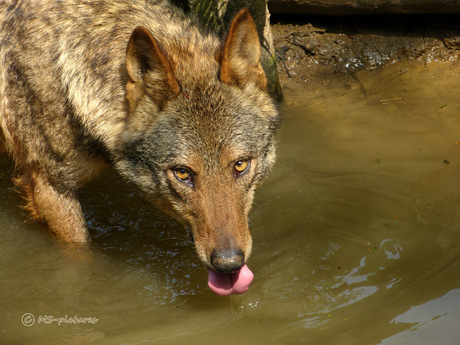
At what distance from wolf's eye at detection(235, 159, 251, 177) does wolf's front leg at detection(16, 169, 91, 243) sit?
5.40ft

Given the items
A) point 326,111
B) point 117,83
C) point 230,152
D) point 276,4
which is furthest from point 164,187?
point 276,4

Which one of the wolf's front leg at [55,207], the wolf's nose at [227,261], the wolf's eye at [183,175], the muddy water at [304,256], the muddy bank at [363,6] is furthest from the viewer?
the muddy bank at [363,6]

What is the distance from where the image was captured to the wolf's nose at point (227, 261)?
12.3 ft

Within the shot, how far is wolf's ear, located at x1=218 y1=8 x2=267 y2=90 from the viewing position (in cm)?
390

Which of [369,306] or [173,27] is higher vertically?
[173,27]

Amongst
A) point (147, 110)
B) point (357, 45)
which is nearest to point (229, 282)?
point (147, 110)

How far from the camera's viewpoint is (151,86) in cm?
400

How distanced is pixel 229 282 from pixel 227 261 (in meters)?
0.37

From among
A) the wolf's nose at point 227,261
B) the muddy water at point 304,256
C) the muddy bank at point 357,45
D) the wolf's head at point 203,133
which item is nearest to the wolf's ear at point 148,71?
the wolf's head at point 203,133

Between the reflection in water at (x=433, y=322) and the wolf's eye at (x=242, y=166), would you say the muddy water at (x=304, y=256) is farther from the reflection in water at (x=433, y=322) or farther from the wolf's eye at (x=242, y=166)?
the wolf's eye at (x=242, y=166)

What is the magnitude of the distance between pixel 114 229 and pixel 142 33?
256cm

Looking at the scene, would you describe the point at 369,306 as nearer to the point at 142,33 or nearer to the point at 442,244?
the point at 442,244

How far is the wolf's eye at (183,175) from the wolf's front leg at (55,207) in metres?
1.30

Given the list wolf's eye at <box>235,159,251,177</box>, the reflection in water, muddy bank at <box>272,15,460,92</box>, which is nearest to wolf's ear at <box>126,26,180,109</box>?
wolf's eye at <box>235,159,251,177</box>
